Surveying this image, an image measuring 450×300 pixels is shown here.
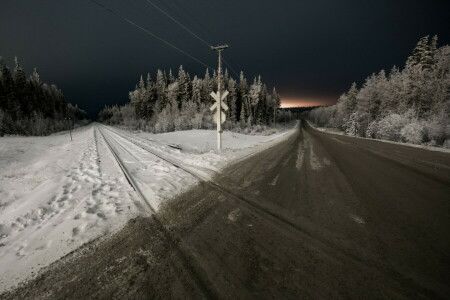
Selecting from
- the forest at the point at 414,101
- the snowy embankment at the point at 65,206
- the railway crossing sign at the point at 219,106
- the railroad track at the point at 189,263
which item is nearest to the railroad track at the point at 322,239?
the railroad track at the point at 189,263

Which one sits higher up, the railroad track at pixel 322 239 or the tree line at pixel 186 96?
the tree line at pixel 186 96

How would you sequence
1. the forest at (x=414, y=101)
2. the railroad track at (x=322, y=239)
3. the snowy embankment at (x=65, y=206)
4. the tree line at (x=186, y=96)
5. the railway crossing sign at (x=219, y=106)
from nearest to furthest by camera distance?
the railroad track at (x=322, y=239), the snowy embankment at (x=65, y=206), the railway crossing sign at (x=219, y=106), the forest at (x=414, y=101), the tree line at (x=186, y=96)

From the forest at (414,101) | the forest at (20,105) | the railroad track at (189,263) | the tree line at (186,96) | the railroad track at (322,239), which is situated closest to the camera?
the railroad track at (189,263)

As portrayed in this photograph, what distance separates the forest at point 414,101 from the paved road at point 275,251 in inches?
685

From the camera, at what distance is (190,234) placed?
3.57m

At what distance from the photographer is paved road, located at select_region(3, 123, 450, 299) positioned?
2.40 m

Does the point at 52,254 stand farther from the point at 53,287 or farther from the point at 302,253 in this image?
the point at 302,253

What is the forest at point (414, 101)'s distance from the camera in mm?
19559

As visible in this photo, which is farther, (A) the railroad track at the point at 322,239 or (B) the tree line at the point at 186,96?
(B) the tree line at the point at 186,96

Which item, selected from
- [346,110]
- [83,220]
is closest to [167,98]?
[346,110]

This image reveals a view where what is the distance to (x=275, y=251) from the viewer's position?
3.04 meters

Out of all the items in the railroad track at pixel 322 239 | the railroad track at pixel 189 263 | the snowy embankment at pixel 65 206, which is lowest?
the snowy embankment at pixel 65 206

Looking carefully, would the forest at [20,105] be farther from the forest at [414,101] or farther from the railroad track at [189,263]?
the forest at [414,101]

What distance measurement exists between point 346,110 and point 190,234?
67179 mm
